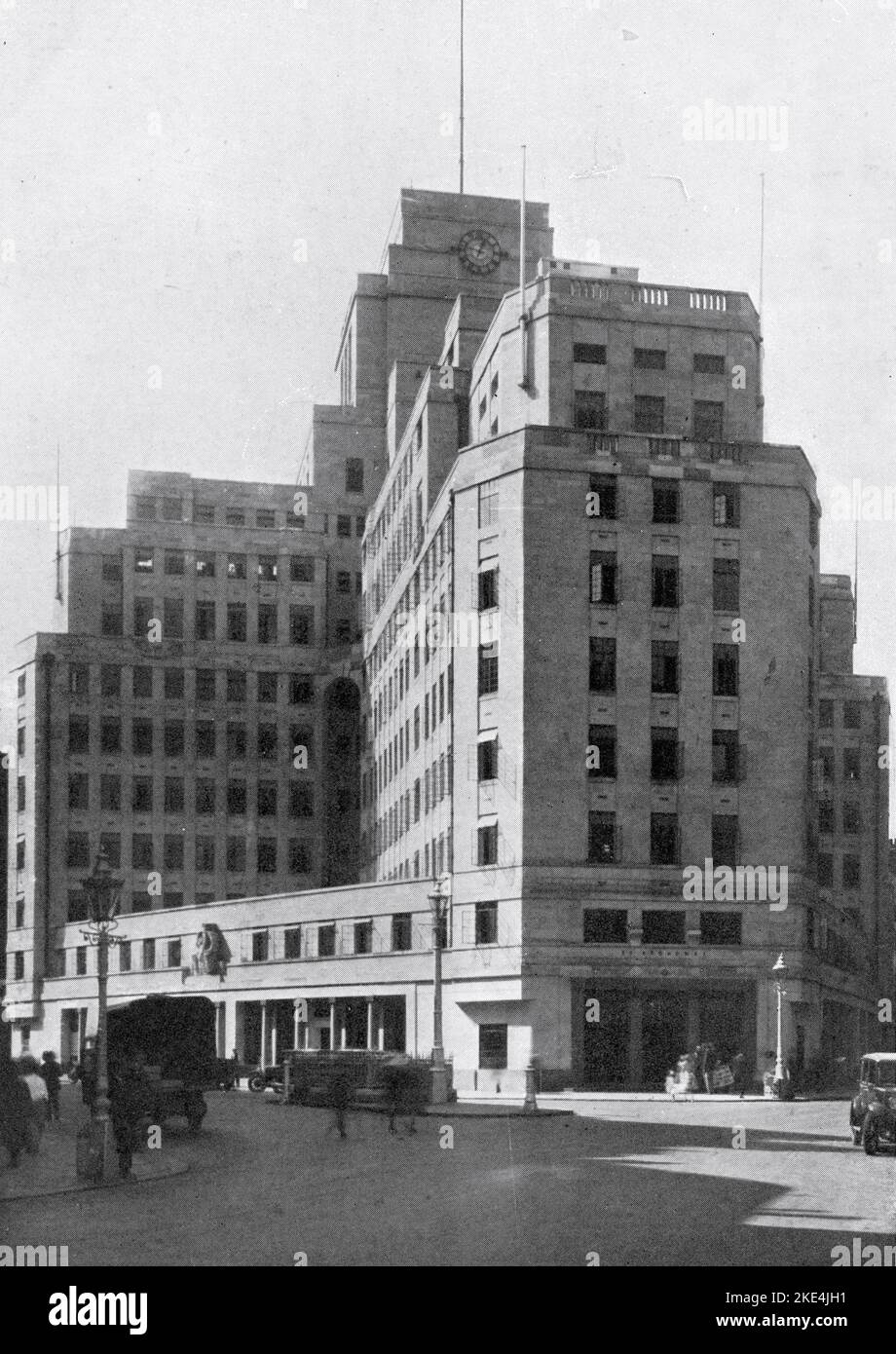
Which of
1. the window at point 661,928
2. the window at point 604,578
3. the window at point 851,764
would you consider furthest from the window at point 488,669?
the window at point 851,764

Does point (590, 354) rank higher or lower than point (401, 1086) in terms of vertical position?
higher

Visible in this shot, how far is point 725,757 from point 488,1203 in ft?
141

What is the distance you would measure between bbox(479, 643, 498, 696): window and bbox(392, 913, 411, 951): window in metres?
11.1

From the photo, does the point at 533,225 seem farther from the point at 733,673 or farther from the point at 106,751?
the point at 733,673

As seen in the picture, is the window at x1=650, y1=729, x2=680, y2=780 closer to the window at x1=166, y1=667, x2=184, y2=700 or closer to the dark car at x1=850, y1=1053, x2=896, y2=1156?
the dark car at x1=850, y1=1053, x2=896, y2=1156

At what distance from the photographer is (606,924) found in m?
62.6

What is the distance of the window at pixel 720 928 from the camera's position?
206ft

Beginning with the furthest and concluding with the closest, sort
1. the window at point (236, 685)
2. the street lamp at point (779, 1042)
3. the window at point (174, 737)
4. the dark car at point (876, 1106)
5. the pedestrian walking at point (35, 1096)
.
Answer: the window at point (236, 685), the window at point (174, 737), the street lamp at point (779, 1042), the dark car at point (876, 1106), the pedestrian walking at point (35, 1096)

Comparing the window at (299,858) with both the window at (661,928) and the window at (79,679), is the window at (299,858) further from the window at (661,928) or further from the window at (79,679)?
the window at (661,928)

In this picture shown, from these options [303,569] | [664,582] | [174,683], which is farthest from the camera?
[303,569]

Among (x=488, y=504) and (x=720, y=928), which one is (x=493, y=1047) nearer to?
(x=720, y=928)

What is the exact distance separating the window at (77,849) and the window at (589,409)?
48537 millimetres

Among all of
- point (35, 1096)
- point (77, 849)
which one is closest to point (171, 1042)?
point (35, 1096)
